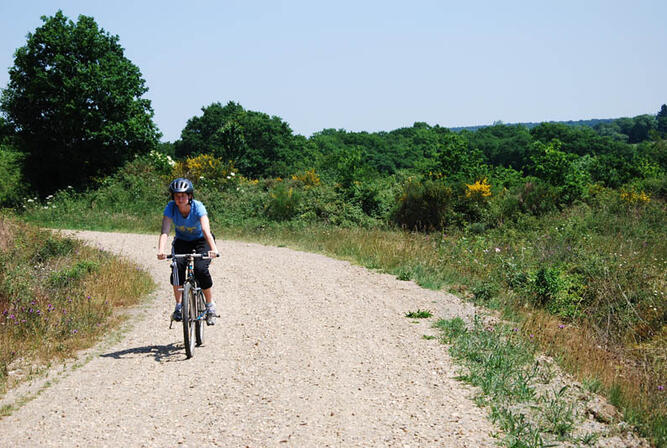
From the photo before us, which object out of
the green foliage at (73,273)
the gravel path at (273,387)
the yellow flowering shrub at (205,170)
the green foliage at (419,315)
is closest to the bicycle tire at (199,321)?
the gravel path at (273,387)

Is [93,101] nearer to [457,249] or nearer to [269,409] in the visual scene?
[457,249]

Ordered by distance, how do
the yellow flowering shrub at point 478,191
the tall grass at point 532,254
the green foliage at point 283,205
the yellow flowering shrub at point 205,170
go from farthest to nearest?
the yellow flowering shrub at point 205,170 → the green foliage at point 283,205 → the yellow flowering shrub at point 478,191 → the tall grass at point 532,254

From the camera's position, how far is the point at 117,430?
4.93 m

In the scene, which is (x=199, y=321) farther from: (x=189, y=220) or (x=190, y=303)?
(x=189, y=220)

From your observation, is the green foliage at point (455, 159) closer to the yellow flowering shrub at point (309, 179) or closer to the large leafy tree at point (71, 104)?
the yellow flowering shrub at point (309, 179)

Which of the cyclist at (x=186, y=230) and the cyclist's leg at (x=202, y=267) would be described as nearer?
the cyclist at (x=186, y=230)

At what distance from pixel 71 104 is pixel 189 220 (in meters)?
24.2

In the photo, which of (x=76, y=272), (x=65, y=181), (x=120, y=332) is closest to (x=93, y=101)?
(x=65, y=181)

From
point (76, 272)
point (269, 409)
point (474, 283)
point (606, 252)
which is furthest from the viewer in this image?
point (606, 252)

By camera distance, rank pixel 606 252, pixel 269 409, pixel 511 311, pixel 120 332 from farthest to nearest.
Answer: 1. pixel 606 252
2. pixel 511 311
3. pixel 120 332
4. pixel 269 409

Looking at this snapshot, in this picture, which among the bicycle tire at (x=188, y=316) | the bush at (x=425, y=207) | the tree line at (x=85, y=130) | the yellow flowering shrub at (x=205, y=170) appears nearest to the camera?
the bicycle tire at (x=188, y=316)

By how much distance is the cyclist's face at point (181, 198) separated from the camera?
677cm

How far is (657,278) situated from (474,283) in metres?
4.03

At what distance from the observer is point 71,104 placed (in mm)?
27547
